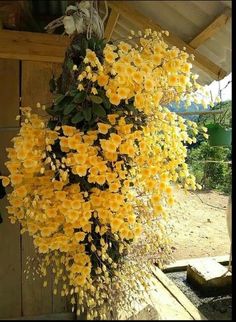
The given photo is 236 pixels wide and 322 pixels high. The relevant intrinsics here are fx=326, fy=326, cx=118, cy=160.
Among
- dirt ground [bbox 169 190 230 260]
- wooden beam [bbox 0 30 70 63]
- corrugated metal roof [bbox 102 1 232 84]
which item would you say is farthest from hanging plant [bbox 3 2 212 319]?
dirt ground [bbox 169 190 230 260]

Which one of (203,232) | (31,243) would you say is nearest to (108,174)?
(31,243)

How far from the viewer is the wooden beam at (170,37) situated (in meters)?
Answer: 2.07

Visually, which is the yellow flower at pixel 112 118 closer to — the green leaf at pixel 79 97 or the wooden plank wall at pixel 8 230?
the green leaf at pixel 79 97

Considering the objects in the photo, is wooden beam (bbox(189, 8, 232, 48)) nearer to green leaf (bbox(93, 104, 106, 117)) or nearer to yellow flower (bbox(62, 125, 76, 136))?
green leaf (bbox(93, 104, 106, 117))

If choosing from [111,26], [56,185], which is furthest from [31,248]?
[111,26]

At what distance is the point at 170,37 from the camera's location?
209 centimetres

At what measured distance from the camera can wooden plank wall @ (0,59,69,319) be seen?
168 cm

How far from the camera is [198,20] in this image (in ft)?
6.07

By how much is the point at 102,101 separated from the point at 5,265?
1.14m

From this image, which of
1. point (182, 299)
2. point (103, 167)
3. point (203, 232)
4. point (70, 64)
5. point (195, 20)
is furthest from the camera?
point (203, 232)

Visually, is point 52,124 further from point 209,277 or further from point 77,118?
point 209,277

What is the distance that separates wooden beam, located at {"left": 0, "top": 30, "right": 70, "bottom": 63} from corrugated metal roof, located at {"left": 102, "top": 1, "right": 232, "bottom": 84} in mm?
625

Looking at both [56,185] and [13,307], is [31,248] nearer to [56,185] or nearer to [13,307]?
[13,307]

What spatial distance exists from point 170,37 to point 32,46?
91 centimetres
